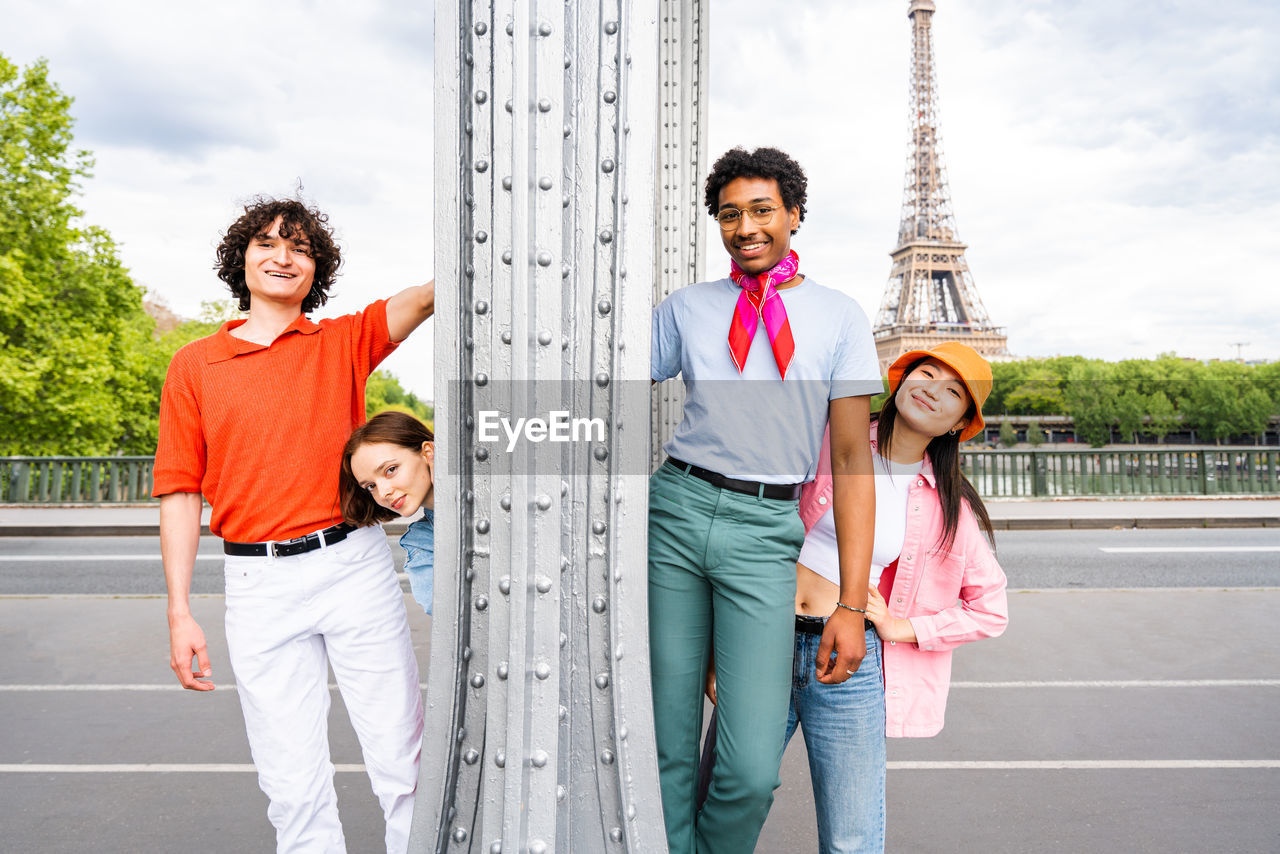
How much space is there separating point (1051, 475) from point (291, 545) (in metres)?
16.6

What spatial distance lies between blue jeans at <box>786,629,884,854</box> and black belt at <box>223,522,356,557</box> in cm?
118

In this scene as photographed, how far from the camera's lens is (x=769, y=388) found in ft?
6.40

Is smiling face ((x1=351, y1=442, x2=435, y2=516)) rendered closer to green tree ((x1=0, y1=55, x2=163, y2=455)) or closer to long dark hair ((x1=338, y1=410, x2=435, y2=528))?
long dark hair ((x1=338, y1=410, x2=435, y2=528))

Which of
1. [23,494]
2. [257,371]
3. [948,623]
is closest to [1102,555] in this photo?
[948,623]

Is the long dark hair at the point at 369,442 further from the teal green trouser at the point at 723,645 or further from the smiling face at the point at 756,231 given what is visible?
the smiling face at the point at 756,231

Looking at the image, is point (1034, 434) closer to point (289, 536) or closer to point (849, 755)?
point (849, 755)

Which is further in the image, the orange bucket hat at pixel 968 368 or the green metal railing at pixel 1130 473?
the green metal railing at pixel 1130 473

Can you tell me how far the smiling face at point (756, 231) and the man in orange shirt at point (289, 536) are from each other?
74 centimetres

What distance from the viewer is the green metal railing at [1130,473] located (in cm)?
1645

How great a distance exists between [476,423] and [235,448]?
Result: 3.59ft

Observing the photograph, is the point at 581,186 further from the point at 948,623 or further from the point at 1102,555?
the point at 1102,555

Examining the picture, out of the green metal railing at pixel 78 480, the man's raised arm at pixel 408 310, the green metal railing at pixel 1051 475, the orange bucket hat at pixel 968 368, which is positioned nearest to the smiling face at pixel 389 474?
the man's raised arm at pixel 408 310

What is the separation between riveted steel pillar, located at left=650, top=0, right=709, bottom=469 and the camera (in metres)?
3.02

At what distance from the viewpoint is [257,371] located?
7.13ft
